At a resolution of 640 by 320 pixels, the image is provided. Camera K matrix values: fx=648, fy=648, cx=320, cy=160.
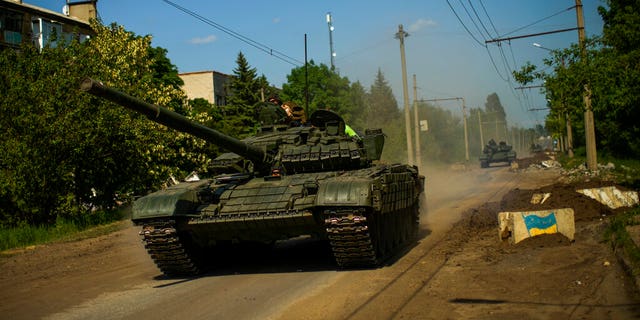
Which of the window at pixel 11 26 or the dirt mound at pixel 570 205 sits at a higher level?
the window at pixel 11 26

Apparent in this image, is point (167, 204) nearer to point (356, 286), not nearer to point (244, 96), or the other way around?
point (356, 286)

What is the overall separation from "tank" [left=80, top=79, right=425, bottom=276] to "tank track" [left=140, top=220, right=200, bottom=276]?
0.02 meters

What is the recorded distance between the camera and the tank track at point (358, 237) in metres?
9.21

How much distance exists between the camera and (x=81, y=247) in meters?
16.3

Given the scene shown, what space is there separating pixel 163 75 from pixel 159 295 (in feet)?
117

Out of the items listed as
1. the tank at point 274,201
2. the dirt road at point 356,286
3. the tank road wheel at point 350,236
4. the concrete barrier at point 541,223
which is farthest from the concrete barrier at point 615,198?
the tank road wheel at point 350,236

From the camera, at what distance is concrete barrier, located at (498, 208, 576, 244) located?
1102 cm

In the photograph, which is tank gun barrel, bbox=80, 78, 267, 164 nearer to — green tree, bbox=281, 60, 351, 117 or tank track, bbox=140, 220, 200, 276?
tank track, bbox=140, 220, 200, 276

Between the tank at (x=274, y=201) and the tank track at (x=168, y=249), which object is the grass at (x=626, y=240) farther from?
the tank track at (x=168, y=249)

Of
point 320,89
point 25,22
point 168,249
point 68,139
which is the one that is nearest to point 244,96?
point 320,89

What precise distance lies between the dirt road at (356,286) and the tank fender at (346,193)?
1.11 metres

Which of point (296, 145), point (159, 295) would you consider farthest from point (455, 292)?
point (296, 145)

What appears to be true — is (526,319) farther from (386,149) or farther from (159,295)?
(386,149)

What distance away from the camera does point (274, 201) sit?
9.86m
